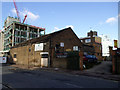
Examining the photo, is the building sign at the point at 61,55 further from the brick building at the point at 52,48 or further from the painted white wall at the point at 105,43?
the painted white wall at the point at 105,43

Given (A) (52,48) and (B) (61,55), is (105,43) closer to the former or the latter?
(A) (52,48)

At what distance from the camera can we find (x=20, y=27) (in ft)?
190

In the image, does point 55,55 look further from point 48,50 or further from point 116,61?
point 116,61

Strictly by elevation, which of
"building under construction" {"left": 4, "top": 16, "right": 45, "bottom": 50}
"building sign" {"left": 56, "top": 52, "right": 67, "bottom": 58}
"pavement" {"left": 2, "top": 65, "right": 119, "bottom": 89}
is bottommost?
"pavement" {"left": 2, "top": 65, "right": 119, "bottom": 89}

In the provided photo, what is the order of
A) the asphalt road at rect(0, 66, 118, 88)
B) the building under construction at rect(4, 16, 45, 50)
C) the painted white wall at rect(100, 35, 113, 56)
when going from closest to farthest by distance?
the asphalt road at rect(0, 66, 118, 88)
the building under construction at rect(4, 16, 45, 50)
the painted white wall at rect(100, 35, 113, 56)

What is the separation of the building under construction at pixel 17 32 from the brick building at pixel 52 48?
58.5ft

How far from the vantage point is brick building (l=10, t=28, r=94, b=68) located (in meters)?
23.4

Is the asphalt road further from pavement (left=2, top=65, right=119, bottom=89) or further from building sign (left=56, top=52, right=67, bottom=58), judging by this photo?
building sign (left=56, top=52, right=67, bottom=58)

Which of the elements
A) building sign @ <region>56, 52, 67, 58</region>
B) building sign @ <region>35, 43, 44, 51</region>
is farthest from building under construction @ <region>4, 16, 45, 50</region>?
building sign @ <region>56, 52, 67, 58</region>

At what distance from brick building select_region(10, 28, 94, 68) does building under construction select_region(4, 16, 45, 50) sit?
1784 centimetres

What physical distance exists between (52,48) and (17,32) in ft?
116

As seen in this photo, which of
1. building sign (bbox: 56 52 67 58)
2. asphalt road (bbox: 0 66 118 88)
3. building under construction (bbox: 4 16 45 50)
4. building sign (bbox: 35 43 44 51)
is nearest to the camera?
asphalt road (bbox: 0 66 118 88)

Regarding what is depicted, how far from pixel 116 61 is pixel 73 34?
17.7 meters

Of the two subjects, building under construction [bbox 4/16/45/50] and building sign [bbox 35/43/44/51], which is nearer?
building sign [bbox 35/43/44/51]
